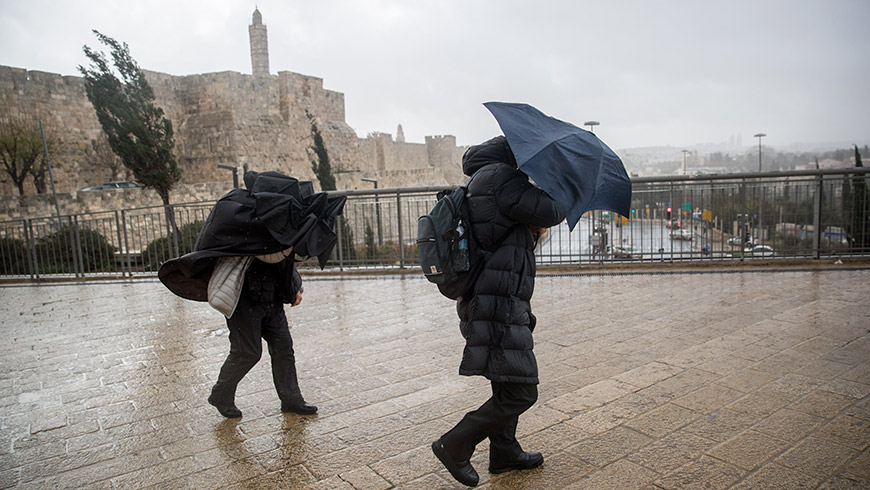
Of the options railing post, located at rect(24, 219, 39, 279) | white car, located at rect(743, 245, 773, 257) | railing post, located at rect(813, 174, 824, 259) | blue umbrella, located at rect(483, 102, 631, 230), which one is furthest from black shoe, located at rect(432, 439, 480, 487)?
railing post, located at rect(24, 219, 39, 279)

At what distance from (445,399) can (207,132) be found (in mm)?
30767

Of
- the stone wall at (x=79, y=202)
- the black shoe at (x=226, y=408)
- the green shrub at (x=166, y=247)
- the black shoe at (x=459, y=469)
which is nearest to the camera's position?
the black shoe at (x=459, y=469)

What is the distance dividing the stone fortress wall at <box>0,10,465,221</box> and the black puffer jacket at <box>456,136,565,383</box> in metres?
23.8

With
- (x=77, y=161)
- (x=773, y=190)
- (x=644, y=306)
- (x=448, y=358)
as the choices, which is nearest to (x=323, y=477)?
(x=448, y=358)

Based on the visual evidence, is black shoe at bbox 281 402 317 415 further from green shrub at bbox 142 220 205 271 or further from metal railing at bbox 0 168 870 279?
green shrub at bbox 142 220 205 271

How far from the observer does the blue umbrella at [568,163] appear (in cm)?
247

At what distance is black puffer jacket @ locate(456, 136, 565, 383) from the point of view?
8.27 ft

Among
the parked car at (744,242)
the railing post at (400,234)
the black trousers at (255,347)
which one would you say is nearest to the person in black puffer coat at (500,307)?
the black trousers at (255,347)

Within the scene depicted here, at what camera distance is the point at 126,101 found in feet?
86.0

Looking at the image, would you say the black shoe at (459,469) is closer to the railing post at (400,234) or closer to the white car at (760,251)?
the railing post at (400,234)

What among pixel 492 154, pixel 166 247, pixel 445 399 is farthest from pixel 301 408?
pixel 166 247

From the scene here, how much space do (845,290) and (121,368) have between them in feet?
23.0

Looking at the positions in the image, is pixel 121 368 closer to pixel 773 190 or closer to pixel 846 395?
pixel 846 395

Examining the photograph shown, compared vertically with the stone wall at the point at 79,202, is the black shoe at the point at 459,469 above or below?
below
